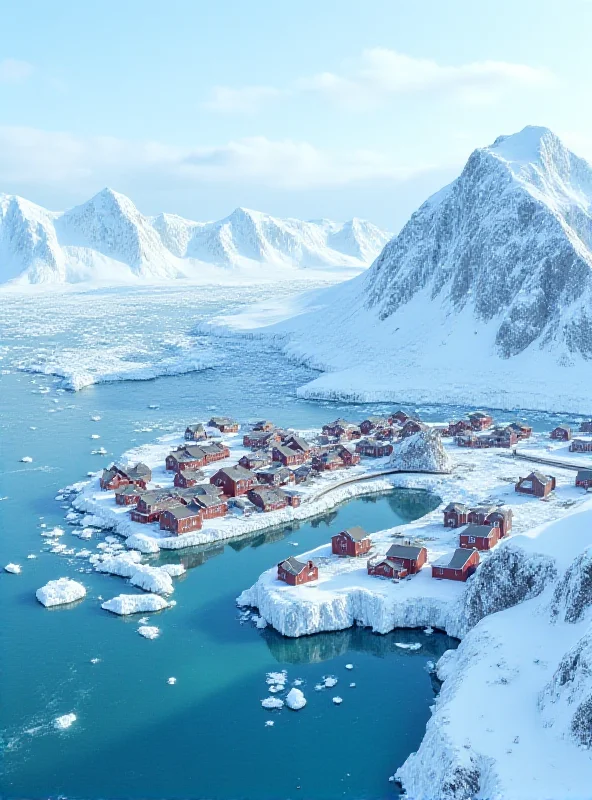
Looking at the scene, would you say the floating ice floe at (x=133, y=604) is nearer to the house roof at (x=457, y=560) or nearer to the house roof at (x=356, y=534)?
the house roof at (x=356, y=534)

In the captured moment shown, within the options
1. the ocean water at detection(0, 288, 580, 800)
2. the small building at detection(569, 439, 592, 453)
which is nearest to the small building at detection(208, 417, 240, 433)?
the ocean water at detection(0, 288, 580, 800)

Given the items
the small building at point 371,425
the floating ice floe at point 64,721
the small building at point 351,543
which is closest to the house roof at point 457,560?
the small building at point 351,543

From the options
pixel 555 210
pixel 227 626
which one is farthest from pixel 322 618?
pixel 555 210

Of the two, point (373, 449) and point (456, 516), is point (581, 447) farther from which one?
point (456, 516)

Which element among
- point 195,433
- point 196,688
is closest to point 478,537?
point 196,688

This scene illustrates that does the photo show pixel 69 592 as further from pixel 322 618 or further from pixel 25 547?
pixel 322 618

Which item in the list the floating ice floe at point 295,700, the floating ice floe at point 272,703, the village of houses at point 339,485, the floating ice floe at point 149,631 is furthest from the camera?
the village of houses at point 339,485
